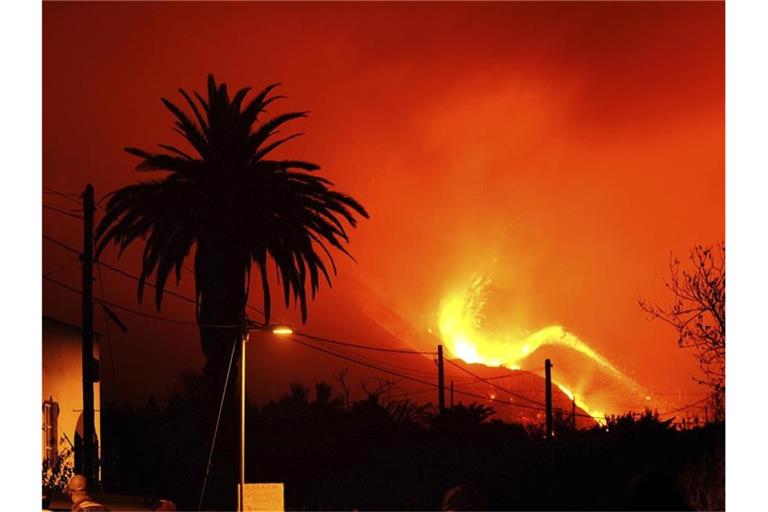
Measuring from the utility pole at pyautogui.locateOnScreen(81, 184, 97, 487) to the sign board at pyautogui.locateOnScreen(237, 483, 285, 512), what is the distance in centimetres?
810

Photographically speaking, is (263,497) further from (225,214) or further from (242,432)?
(225,214)

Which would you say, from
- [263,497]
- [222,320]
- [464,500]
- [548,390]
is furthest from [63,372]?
[464,500]

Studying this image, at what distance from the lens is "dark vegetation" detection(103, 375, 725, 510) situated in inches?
1486

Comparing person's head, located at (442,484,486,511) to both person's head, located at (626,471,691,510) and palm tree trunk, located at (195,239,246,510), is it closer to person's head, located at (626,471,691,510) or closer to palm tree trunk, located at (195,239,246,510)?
person's head, located at (626,471,691,510)

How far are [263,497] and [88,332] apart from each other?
9.55 metres

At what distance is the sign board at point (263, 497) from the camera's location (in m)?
25.9

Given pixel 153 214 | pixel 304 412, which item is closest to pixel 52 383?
pixel 153 214

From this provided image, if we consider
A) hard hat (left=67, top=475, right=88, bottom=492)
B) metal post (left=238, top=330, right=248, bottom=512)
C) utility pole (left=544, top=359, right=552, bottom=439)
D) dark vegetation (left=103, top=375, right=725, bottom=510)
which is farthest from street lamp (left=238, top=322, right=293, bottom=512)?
utility pole (left=544, top=359, right=552, bottom=439)

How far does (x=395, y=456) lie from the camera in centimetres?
4647

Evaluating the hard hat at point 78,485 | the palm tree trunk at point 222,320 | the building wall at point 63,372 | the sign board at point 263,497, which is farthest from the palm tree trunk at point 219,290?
the hard hat at point 78,485
